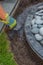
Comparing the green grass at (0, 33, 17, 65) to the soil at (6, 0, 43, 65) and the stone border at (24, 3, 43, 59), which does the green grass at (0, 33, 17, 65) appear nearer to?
the soil at (6, 0, 43, 65)

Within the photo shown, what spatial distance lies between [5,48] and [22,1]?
31.4 inches

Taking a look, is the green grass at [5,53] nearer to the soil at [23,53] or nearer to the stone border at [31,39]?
the soil at [23,53]

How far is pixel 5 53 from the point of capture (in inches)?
146

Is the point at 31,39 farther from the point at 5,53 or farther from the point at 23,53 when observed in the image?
the point at 5,53

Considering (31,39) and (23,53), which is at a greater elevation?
(31,39)

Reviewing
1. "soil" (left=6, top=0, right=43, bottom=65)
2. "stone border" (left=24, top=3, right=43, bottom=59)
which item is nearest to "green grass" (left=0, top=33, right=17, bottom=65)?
"soil" (left=6, top=0, right=43, bottom=65)

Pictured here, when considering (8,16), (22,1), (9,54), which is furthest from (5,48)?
(22,1)

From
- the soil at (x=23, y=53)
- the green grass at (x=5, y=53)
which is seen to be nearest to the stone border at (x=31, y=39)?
the soil at (x=23, y=53)

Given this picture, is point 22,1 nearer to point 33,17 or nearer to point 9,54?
point 33,17

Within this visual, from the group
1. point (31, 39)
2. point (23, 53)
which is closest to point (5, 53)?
point (23, 53)

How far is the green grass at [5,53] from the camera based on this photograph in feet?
12.0

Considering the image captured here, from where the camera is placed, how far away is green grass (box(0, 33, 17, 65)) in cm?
364

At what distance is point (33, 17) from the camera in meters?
3.94

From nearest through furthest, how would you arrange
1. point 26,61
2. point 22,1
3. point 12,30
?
point 26,61 → point 12,30 → point 22,1
